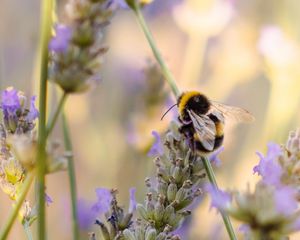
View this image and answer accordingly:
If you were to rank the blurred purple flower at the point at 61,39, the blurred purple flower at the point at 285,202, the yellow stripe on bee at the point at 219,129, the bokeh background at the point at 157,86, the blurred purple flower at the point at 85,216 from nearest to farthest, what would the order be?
1. the blurred purple flower at the point at 285,202
2. the blurred purple flower at the point at 61,39
3. the yellow stripe on bee at the point at 219,129
4. the bokeh background at the point at 157,86
5. the blurred purple flower at the point at 85,216

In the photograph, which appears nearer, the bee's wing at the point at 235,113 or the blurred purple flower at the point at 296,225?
the blurred purple flower at the point at 296,225

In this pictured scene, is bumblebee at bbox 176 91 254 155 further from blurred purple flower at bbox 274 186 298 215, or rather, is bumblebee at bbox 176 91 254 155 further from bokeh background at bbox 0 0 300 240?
blurred purple flower at bbox 274 186 298 215

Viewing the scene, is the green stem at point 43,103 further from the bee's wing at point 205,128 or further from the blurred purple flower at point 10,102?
the bee's wing at point 205,128

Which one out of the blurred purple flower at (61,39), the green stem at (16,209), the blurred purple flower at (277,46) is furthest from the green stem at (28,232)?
the blurred purple flower at (277,46)

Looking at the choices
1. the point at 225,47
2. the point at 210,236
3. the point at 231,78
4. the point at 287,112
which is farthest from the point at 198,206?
the point at 225,47

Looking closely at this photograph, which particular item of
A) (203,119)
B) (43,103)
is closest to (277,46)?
(203,119)

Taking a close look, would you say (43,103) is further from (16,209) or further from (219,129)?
(219,129)

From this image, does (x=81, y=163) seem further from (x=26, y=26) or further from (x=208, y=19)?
(x=208, y=19)
